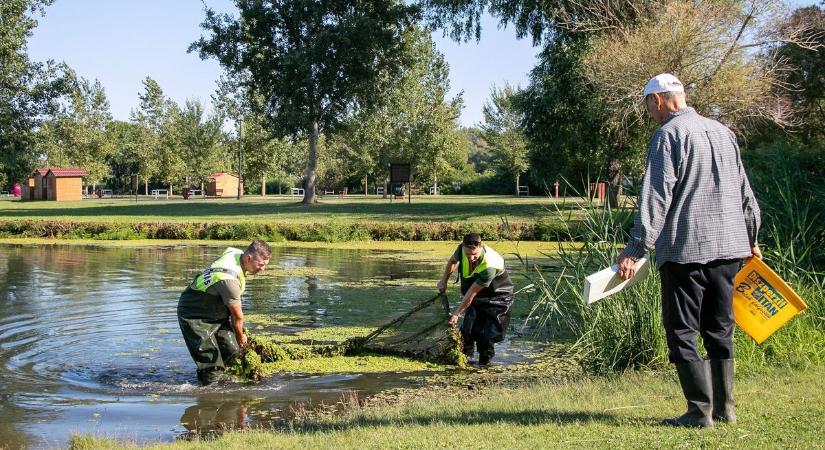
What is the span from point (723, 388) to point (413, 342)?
5635mm

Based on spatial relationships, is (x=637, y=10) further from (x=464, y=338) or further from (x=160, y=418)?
(x=160, y=418)

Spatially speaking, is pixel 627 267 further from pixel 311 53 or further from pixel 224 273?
pixel 311 53

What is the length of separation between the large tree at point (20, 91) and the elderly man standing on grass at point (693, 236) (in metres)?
41.0

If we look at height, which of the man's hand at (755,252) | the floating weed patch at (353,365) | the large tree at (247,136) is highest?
the large tree at (247,136)

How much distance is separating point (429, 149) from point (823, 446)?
6152cm

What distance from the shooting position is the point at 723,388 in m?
5.54

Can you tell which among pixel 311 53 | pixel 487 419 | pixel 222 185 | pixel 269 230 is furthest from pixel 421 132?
pixel 487 419

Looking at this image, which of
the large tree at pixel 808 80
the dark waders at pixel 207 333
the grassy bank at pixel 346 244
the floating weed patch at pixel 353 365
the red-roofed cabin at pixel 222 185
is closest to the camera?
the dark waders at pixel 207 333

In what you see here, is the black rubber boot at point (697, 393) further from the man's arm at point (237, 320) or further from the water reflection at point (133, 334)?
the man's arm at point (237, 320)

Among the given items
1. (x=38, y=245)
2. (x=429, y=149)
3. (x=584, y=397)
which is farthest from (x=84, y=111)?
(x=584, y=397)

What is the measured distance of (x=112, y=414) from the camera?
321 inches

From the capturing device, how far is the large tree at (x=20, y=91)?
4069 centimetres

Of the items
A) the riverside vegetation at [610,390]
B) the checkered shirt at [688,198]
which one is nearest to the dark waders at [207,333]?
Result: the riverside vegetation at [610,390]

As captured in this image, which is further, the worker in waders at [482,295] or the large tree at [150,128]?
the large tree at [150,128]
